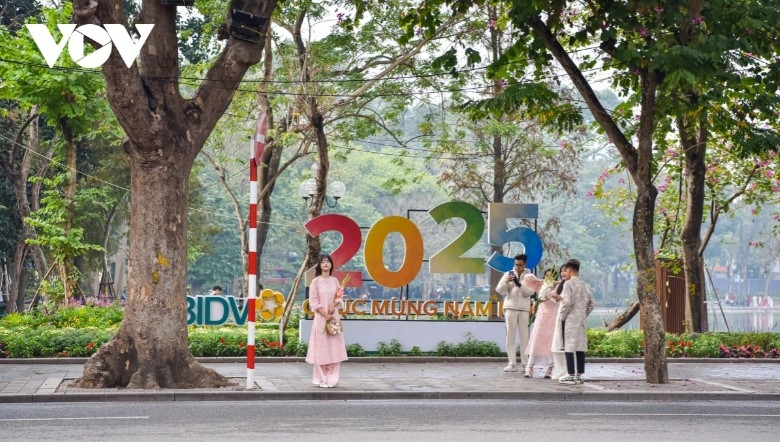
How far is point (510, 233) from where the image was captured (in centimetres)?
2444

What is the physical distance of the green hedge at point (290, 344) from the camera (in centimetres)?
2200

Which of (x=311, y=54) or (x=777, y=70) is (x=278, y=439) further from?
(x=311, y=54)

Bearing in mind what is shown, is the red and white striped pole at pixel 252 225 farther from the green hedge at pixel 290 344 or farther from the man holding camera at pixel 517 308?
the green hedge at pixel 290 344

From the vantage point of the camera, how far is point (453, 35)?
30328mm

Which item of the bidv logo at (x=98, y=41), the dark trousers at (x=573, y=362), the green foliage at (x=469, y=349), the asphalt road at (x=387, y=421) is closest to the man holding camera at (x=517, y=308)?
the dark trousers at (x=573, y=362)

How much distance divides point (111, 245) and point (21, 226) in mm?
12506

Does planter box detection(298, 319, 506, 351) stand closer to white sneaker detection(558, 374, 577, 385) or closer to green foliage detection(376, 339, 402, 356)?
green foliage detection(376, 339, 402, 356)

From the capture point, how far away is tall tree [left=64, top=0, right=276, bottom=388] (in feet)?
53.1

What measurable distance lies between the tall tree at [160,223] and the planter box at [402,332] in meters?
7.08

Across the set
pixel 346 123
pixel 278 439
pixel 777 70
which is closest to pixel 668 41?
pixel 777 70

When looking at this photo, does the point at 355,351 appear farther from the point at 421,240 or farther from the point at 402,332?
the point at 421,240

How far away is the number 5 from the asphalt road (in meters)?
8.32

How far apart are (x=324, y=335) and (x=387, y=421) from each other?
4.25 metres

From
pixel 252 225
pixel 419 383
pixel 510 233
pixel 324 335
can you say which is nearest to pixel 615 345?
pixel 510 233
